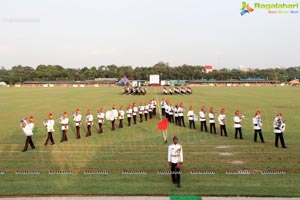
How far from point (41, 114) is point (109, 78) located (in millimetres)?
124970

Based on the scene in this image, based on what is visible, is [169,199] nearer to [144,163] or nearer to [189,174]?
[189,174]

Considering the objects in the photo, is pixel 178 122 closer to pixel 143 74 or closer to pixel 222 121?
pixel 222 121

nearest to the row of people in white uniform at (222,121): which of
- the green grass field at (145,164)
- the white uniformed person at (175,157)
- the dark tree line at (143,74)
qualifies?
the green grass field at (145,164)

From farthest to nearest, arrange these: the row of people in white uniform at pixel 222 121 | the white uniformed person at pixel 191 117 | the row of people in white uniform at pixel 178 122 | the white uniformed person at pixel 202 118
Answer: the white uniformed person at pixel 191 117, the white uniformed person at pixel 202 118, the row of people in white uniform at pixel 222 121, the row of people in white uniform at pixel 178 122

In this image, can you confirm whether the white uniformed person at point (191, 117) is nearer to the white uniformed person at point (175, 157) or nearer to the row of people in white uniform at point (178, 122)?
the row of people in white uniform at point (178, 122)

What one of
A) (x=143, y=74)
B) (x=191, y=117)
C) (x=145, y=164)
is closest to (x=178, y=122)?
(x=191, y=117)

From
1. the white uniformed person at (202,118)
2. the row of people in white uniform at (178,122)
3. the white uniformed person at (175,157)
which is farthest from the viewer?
the white uniformed person at (202,118)

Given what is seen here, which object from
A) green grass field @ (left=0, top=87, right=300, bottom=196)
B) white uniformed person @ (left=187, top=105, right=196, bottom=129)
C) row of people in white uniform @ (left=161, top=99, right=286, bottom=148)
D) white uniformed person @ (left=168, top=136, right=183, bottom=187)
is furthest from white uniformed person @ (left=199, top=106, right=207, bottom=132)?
white uniformed person @ (left=168, top=136, right=183, bottom=187)

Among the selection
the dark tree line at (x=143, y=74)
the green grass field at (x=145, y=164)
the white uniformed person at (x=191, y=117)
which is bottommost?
the green grass field at (x=145, y=164)

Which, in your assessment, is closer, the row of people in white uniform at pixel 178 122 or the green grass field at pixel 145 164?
the green grass field at pixel 145 164

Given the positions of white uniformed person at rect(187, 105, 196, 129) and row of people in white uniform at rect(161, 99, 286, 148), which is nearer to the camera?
row of people in white uniform at rect(161, 99, 286, 148)

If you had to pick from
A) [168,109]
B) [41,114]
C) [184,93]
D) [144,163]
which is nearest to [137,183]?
[144,163]

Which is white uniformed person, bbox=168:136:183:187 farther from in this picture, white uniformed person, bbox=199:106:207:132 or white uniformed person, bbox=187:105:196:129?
white uniformed person, bbox=187:105:196:129

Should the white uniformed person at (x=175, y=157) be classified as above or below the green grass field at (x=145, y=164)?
above
